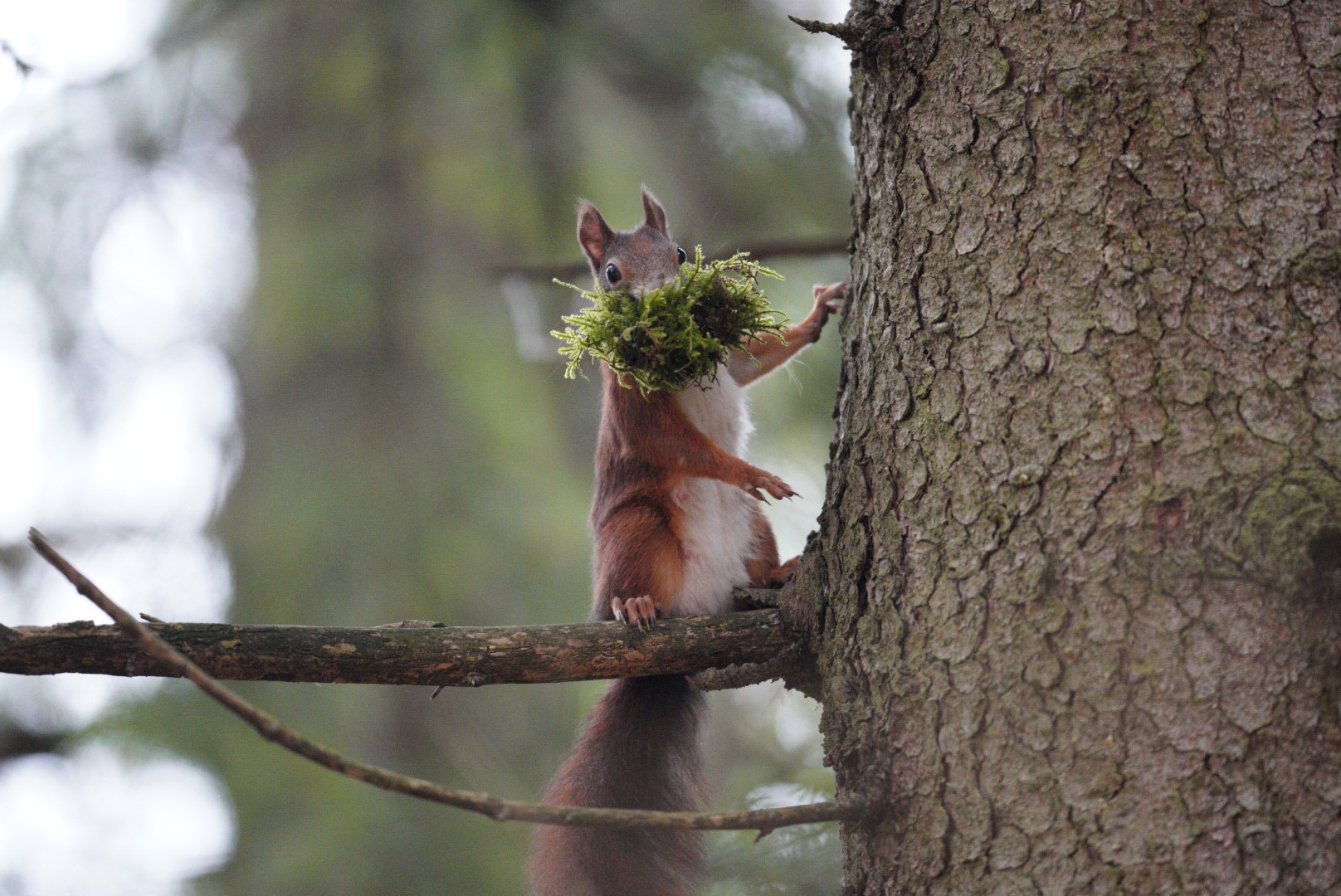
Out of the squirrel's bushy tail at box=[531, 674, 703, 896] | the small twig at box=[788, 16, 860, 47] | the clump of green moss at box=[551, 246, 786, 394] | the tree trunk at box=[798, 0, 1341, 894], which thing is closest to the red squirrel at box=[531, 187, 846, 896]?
the squirrel's bushy tail at box=[531, 674, 703, 896]

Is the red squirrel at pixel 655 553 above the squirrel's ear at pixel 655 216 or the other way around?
the other way around

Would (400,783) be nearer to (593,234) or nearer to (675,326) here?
(675,326)

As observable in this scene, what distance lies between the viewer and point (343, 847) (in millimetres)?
2387

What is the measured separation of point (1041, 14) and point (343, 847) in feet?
7.04

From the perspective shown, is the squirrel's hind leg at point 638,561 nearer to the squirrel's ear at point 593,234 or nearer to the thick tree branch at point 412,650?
the thick tree branch at point 412,650

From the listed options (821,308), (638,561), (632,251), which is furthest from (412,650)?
(821,308)

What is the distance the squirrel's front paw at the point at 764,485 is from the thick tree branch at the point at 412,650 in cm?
28

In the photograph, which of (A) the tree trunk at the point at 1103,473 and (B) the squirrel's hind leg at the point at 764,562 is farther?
(B) the squirrel's hind leg at the point at 764,562

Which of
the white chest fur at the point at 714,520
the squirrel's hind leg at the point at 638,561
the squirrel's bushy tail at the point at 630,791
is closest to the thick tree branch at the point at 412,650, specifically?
the squirrel's bushy tail at the point at 630,791

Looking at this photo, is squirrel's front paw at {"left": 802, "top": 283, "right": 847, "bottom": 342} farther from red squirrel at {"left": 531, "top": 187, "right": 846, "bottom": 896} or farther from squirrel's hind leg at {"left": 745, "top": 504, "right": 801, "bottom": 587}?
squirrel's hind leg at {"left": 745, "top": 504, "right": 801, "bottom": 587}

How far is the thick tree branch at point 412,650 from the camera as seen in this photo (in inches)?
48.8

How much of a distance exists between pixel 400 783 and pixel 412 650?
0.38m

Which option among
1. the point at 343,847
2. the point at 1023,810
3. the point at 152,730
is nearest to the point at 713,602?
the point at 1023,810

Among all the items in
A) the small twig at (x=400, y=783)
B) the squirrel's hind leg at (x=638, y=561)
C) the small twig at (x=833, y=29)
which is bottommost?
the small twig at (x=400, y=783)
